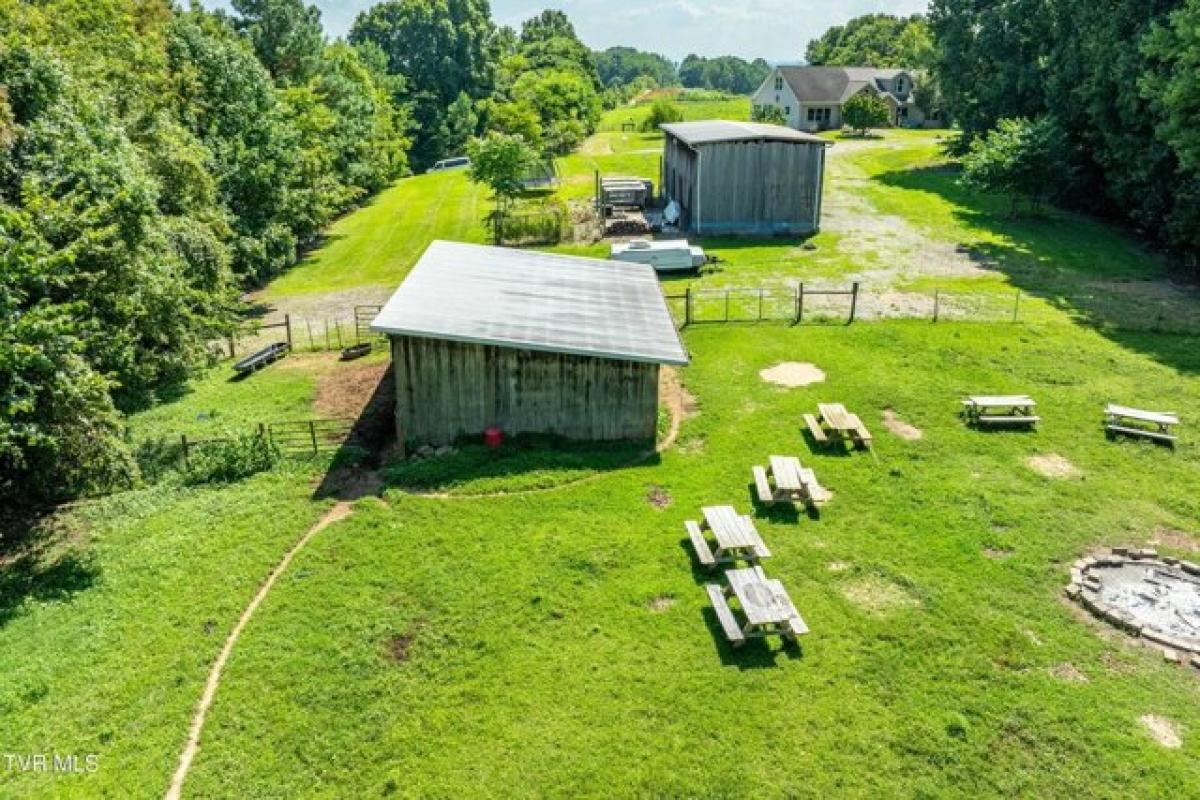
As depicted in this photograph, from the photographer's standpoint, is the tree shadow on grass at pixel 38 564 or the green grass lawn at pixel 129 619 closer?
the green grass lawn at pixel 129 619

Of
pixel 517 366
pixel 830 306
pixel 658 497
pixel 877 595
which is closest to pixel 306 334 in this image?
pixel 517 366

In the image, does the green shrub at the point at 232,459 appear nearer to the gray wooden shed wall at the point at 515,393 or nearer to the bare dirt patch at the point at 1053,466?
the gray wooden shed wall at the point at 515,393

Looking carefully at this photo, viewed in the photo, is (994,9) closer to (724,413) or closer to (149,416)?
(724,413)

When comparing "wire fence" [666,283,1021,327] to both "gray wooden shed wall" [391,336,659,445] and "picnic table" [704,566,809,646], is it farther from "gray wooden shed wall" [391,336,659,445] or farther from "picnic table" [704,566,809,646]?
"picnic table" [704,566,809,646]

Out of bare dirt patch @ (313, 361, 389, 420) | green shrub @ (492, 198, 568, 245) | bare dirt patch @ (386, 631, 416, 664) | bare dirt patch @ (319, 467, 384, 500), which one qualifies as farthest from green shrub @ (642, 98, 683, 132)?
bare dirt patch @ (386, 631, 416, 664)

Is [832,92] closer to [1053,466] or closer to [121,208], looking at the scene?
[1053,466]

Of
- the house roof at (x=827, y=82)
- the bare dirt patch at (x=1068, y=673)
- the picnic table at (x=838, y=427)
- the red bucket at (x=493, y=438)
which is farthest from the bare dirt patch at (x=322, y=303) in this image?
the house roof at (x=827, y=82)
